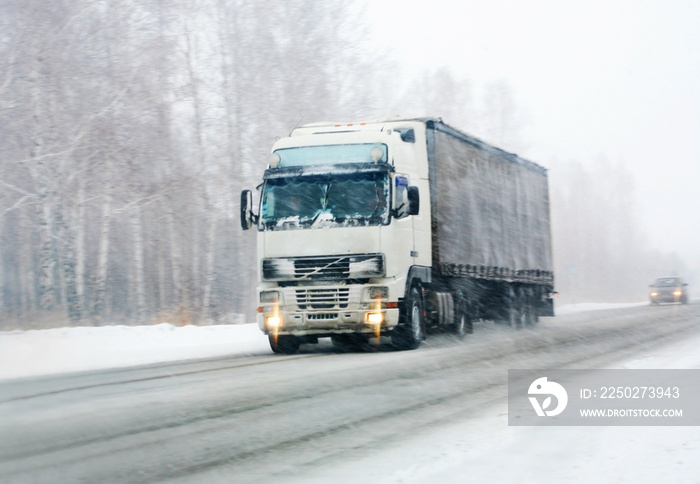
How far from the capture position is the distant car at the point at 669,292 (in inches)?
1918

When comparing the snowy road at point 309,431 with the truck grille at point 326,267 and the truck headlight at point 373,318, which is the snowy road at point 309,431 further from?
the truck grille at point 326,267

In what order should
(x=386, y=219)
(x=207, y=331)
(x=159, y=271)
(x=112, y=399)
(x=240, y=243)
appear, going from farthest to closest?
(x=159, y=271) < (x=240, y=243) < (x=207, y=331) < (x=386, y=219) < (x=112, y=399)

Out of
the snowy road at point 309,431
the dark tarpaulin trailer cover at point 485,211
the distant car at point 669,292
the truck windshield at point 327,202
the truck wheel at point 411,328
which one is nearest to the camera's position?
the snowy road at point 309,431

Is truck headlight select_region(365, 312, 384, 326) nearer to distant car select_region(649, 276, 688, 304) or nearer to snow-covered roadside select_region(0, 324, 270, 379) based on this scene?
snow-covered roadside select_region(0, 324, 270, 379)

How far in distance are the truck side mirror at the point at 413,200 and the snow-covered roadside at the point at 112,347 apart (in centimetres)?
411

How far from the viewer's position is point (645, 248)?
124 meters

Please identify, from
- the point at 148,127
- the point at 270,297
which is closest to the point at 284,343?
the point at 270,297

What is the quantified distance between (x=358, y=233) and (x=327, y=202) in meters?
0.85

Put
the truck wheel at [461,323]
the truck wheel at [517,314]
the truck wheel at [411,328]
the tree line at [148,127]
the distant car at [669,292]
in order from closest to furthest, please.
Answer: the truck wheel at [411,328], the truck wheel at [461,323], the truck wheel at [517,314], the tree line at [148,127], the distant car at [669,292]

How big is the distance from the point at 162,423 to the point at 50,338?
1270 centimetres

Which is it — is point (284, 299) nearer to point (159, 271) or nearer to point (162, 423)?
point (162, 423)

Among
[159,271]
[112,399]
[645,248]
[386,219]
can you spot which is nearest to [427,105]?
[159,271]

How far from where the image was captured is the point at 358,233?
16031 mm

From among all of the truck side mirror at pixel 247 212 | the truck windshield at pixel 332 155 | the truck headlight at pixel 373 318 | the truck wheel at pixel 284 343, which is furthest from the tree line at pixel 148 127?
the truck headlight at pixel 373 318
